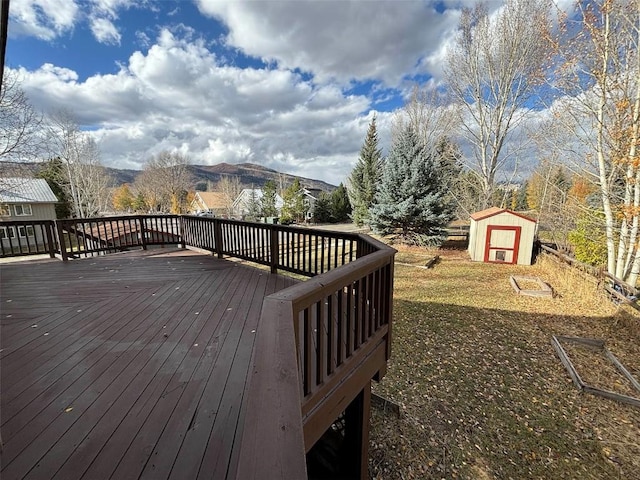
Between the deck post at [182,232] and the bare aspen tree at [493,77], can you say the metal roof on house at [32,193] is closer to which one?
the deck post at [182,232]

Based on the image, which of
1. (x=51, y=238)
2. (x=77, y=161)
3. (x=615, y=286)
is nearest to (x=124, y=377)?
(x=51, y=238)

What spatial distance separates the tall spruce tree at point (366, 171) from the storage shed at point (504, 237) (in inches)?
443

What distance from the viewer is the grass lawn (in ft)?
11.1

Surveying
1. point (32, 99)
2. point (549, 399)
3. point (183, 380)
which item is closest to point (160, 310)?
point (183, 380)

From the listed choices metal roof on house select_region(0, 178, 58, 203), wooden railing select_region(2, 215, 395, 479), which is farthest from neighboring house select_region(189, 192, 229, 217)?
wooden railing select_region(2, 215, 395, 479)

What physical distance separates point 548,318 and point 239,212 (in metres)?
29.8

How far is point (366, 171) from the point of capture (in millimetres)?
22969

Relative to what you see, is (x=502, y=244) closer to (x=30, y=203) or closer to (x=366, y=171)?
(x=366, y=171)

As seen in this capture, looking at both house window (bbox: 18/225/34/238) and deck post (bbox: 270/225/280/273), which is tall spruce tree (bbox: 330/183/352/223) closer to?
house window (bbox: 18/225/34/238)

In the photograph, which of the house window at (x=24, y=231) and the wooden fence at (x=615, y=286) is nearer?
the house window at (x=24, y=231)

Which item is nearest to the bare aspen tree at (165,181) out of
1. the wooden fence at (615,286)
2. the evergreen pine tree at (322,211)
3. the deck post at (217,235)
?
the evergreen pine tree at (322,211)

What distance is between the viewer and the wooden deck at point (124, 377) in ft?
4.75

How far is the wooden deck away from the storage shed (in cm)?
1045

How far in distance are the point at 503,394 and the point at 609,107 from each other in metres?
8.61
